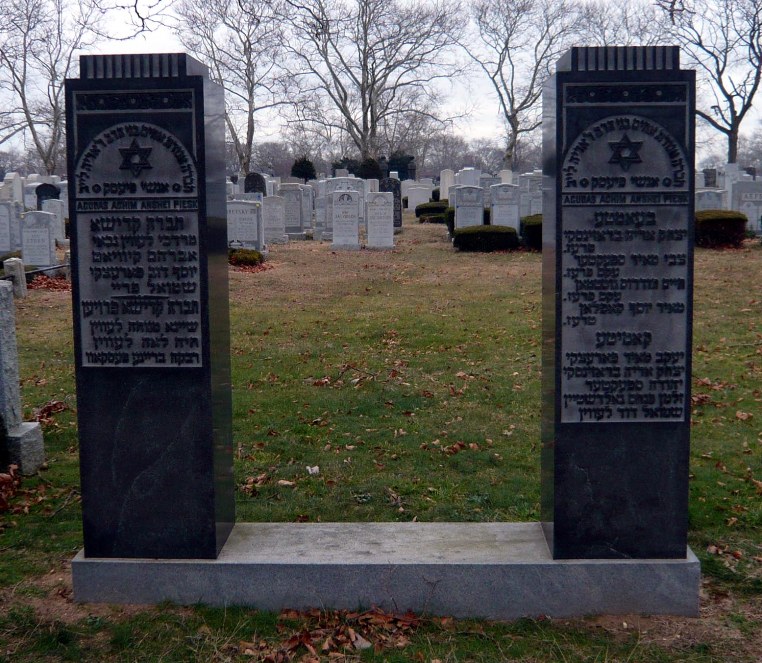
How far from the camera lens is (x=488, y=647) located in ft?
13.4

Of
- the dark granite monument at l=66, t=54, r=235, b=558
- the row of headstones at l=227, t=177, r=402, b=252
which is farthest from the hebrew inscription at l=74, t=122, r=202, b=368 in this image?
the row of headstones at l=227, t=177, r=402, b=252

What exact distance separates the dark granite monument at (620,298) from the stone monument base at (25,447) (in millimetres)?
4198

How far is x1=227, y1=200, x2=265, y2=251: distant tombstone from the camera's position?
2278 cm

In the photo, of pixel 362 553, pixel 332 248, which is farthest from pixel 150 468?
pixel 332 248

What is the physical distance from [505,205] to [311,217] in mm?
10044

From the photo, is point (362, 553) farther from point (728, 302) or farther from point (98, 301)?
point (728, 302)

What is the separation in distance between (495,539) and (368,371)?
5.29 metres

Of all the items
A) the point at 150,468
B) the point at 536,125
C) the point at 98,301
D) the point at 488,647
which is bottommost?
the point at 488,647

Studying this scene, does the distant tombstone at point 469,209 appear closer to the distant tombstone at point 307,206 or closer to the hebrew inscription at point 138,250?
the distant tombstone at point 307,206

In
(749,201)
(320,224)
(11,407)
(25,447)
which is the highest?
(749,201)

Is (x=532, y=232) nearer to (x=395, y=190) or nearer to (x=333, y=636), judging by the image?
(x=395, y=190)

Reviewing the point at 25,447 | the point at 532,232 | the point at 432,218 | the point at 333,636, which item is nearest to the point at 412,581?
the point at 333,636

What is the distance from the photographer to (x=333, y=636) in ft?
13.8

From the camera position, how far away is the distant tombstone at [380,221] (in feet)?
81.6
